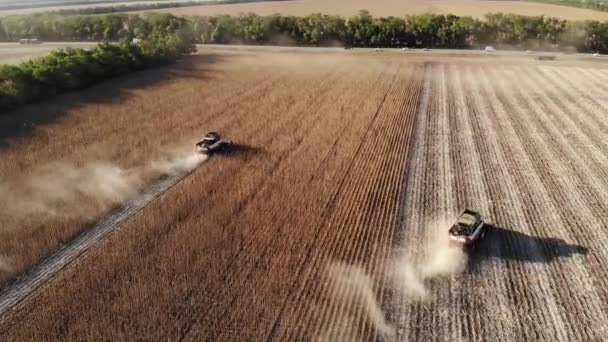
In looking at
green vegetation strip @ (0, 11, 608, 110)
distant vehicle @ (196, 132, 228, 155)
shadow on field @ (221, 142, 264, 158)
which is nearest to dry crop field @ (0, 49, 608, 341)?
shadow on field @ (221, 142, 264, 158)

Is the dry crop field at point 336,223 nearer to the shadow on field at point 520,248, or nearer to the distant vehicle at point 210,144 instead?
the shadow on field at point 520,248

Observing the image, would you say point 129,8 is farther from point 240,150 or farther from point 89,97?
point 240,150

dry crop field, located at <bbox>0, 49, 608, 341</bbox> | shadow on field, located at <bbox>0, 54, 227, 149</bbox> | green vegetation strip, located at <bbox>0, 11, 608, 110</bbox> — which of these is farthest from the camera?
green vegetation strip, located at <bbox>0, 11, 608, 110</bbox>

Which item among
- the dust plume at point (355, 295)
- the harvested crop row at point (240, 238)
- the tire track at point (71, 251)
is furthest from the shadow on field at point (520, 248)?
the tire track at point (71, 251)

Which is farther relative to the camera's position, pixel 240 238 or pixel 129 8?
pixel 129 8

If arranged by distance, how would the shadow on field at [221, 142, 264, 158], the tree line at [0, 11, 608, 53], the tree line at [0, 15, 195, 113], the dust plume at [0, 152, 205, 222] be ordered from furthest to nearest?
the tree line at [0, 11, 608, 53] → the tree line at [0, 15, 195, 113] → the shadow on field at [221, 142, 264, 158] → the dust plume at [0, 152, 205, 222]

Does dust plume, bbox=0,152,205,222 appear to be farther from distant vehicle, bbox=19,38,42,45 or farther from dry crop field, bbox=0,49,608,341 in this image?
distant vehicle, bbox=19,38,42,45

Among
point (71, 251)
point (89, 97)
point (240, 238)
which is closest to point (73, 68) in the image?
point (89, 97)
